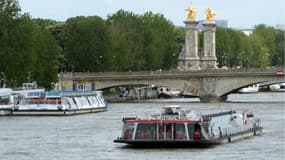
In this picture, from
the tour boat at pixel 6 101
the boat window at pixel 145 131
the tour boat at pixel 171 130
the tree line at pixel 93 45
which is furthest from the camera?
the tree line at pixel 93 45

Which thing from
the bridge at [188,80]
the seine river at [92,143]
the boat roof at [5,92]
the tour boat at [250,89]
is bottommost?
the seine river at [92,143]

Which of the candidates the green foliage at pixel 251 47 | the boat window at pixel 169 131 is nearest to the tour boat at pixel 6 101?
the boat window at pixel 169 131

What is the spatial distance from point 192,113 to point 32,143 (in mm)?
6701

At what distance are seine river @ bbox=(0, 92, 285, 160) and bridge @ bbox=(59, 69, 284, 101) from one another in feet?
75.4

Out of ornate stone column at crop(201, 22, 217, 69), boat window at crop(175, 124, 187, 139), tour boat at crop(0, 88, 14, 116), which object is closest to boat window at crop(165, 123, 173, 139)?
boat window at crop(175, 124, 187, 139)

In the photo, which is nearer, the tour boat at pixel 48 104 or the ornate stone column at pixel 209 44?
the tour boat at pixel 48 104

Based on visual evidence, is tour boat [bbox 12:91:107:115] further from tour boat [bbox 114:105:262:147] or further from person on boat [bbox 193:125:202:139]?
person on boat [bbox 193:125:202:139]

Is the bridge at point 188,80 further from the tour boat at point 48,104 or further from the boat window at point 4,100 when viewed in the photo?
the boat window at point 4,100

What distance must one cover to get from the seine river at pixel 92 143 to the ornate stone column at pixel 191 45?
49.1 metres

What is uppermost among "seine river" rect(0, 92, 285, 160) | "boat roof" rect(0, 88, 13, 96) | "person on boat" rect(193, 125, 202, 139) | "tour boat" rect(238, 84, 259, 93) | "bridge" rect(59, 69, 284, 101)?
"bridge" rect(59, 69, 284, 101)

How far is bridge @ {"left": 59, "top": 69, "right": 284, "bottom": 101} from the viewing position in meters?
87.2

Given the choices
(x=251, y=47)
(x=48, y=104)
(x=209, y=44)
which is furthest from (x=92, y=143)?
(x=251, y=47)

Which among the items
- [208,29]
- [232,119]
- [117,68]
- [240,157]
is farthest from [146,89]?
[240,157]

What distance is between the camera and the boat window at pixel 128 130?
4438 cm
